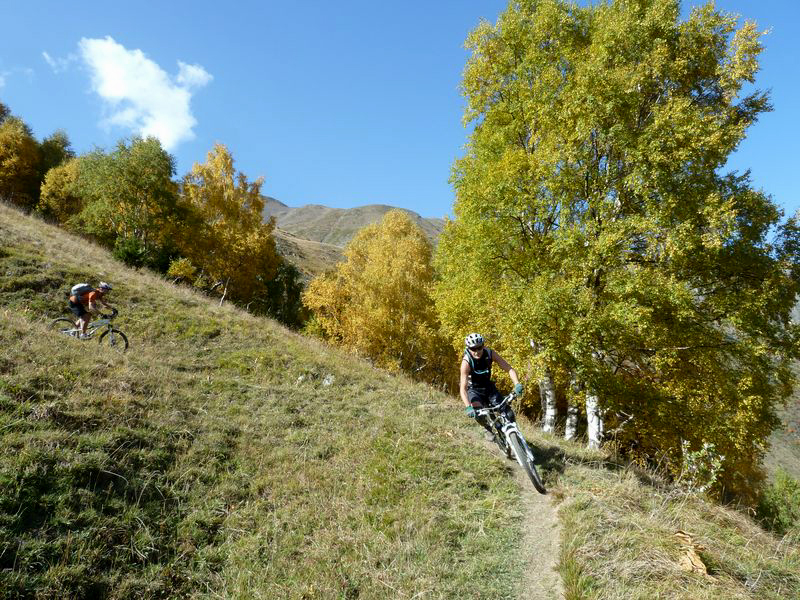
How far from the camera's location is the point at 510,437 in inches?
314

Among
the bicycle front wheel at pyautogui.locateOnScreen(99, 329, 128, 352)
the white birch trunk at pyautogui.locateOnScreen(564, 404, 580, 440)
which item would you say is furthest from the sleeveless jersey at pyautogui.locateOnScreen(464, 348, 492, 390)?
the bicycle front wheel at pyautogui.locateOnScreen(99, 329, 128, 352)

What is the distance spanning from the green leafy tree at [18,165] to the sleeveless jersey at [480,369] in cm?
4916

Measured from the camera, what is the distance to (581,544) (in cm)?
558

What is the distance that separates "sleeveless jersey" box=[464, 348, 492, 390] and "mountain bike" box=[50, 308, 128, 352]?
1181cm

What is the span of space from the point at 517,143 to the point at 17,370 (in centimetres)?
1461

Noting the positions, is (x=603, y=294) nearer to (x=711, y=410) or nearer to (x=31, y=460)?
(x=711, y=410)

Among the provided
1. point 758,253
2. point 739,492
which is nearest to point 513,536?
point 758,253

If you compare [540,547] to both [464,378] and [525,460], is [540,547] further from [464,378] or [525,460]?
[464,378]

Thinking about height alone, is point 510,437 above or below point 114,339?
above

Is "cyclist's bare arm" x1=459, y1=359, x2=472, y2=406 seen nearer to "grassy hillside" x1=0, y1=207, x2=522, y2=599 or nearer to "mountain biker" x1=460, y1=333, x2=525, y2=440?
"mountain biker" x1=460, y1=333, x2=525, y2=440

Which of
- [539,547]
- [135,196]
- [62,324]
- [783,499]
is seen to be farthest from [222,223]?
[783,499]

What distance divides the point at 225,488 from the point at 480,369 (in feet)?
18.2

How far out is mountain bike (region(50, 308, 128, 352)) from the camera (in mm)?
13297

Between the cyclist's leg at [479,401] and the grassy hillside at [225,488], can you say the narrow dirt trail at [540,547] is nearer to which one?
the grassy hillside at [225,488]
